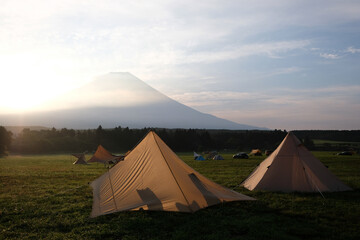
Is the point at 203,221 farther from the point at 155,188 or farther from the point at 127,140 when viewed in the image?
the point at 127,140

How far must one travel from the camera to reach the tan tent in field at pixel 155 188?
941 centimetres

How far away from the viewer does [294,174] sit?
13422 mm

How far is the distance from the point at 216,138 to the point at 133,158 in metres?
97.5

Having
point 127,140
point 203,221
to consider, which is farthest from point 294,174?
point 127,140

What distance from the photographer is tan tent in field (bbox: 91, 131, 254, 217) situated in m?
9.41

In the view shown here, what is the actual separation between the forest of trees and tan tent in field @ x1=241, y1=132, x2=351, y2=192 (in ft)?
220

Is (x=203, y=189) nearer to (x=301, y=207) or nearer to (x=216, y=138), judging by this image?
(x=301, y=207)

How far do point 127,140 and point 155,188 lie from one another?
87.7 m

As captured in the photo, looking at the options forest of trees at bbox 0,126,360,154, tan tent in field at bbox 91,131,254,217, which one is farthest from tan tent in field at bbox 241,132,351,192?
forest of trees at bbox 0,126,360,154

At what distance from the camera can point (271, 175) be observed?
13711 mm

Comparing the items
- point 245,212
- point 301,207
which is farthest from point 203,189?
point 301,207

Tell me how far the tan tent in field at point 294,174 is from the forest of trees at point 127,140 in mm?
67031

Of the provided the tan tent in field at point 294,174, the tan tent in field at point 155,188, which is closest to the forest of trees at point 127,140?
the tan tent in field at point 294,174

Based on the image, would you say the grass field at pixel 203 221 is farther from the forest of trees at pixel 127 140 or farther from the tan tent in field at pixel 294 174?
the forest of trees at pixel 127 140
